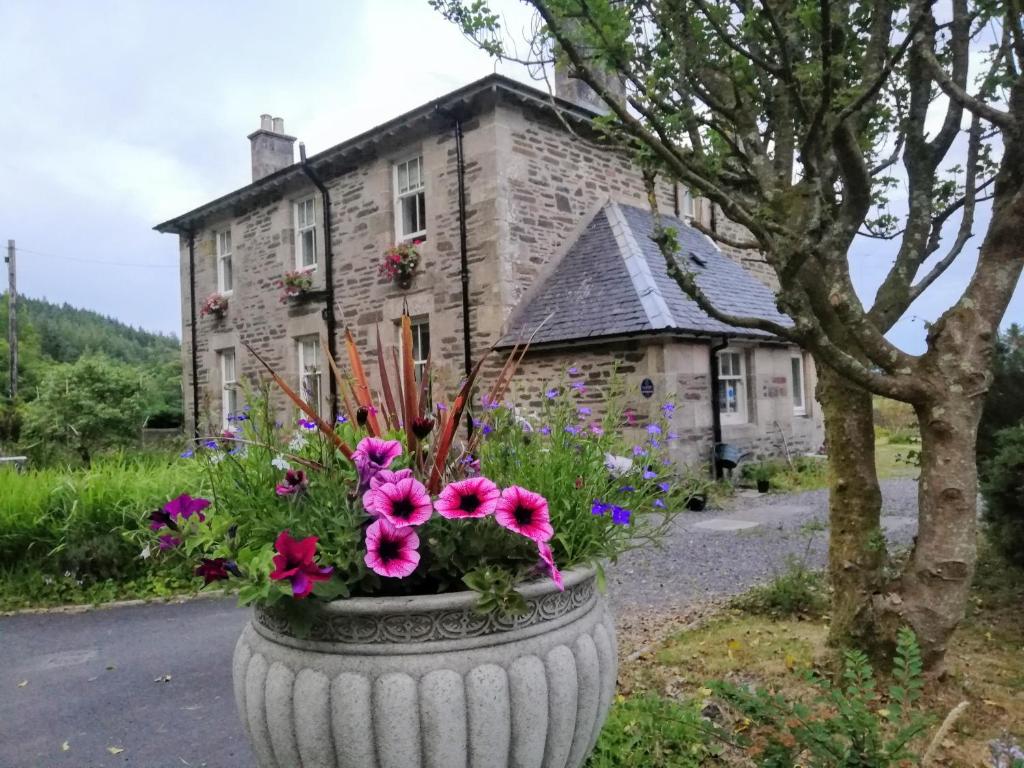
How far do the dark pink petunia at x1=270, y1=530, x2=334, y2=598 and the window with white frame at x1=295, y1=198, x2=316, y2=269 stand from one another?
44.5 feet

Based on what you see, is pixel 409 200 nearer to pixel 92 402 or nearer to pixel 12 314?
pixel 92 402

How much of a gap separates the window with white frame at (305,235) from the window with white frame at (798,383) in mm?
9785

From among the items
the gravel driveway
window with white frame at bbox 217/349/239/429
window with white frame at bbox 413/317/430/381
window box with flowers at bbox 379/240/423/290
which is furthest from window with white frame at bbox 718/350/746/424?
window with white frame at bbox 217/349/239/429

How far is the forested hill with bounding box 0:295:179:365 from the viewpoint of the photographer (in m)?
48.4

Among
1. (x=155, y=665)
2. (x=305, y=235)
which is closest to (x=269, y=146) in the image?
(x=305, y=235)

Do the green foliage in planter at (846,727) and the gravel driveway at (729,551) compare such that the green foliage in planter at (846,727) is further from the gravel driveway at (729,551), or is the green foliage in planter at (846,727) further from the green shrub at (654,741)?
the gravel driveway at (729,551)

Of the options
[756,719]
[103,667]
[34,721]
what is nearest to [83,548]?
[103,667]

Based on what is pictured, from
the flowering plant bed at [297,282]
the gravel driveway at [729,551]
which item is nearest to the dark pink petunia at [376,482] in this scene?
the gravel driveway at [729,551]

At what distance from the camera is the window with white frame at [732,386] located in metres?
11.4

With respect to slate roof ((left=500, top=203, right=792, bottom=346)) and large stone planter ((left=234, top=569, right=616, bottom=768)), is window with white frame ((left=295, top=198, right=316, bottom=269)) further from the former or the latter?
large stone planter ((left=234, top=569, right=616, bottom=768))

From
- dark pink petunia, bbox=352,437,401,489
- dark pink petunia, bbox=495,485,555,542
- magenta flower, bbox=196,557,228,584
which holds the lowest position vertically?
magenta flower, bbox=196,557,228,584

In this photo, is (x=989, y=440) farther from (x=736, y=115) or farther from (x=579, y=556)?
(x=579, y=556)

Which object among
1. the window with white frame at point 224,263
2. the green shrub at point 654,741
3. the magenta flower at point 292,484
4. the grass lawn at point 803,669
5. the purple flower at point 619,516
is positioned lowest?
the grass lawn at point 803,669

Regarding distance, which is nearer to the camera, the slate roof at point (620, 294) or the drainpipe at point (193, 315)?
the slate roof at point (620, 294)
